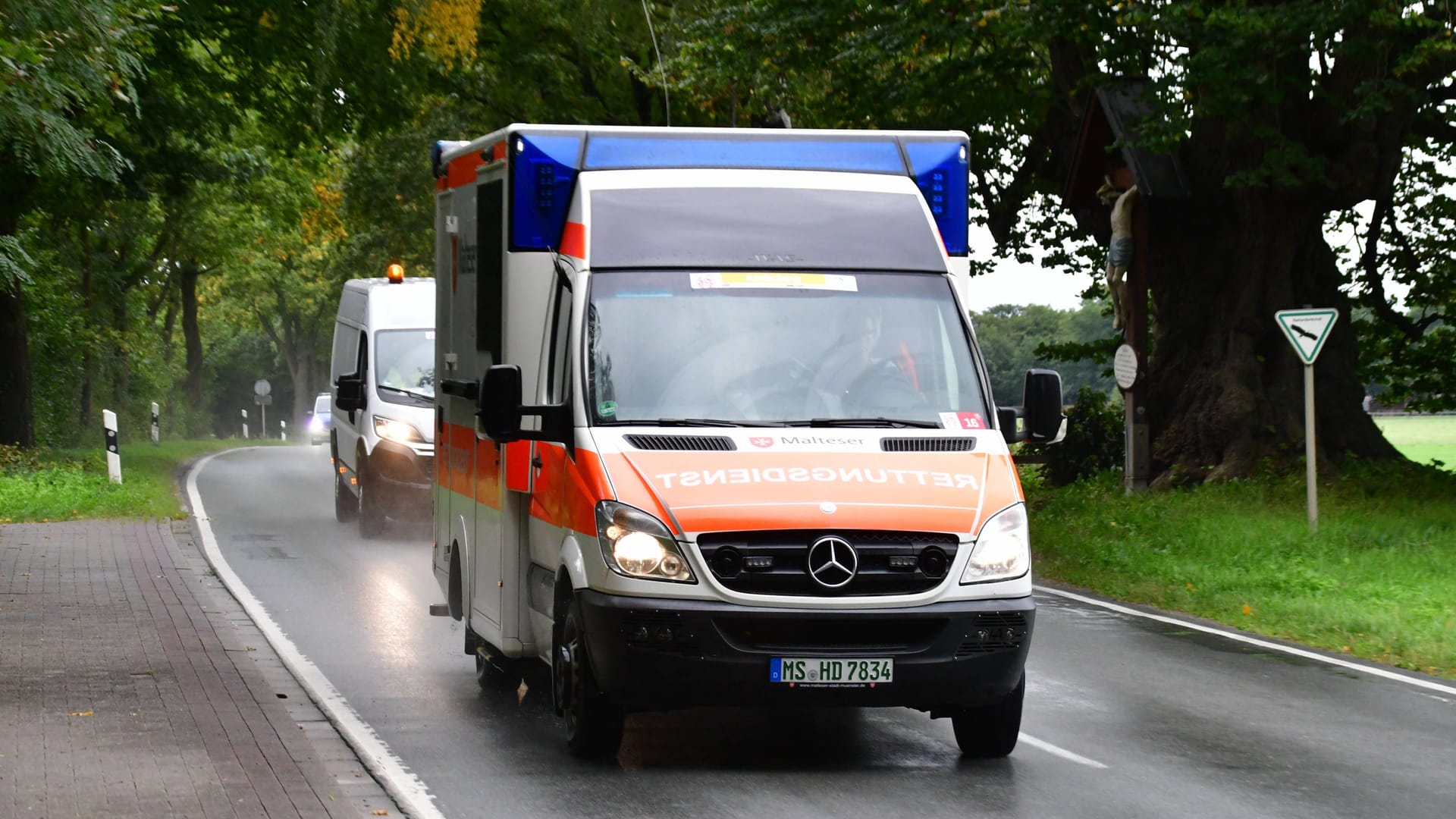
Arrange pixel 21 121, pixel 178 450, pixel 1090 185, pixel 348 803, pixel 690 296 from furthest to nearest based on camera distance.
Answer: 1. pixel 178 450
2. pixel 1090 185
3. pixel 21 121
4. pixel 690 296
5. pixel 348 803

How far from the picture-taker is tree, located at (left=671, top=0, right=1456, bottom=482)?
1944cm

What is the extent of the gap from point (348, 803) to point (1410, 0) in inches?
592

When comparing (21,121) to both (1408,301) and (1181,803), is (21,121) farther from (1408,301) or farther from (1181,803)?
(1408,301)

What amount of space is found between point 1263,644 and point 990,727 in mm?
4999

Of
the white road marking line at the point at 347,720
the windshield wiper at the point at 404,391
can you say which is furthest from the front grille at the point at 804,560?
the windshield wiper at the point at 404,391

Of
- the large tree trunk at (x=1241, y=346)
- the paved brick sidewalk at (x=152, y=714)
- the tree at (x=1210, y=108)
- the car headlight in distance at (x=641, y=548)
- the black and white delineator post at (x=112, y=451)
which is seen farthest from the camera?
the black and white delineator post at (x=112, y=451)

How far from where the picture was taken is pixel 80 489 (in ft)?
83.0

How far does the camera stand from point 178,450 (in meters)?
46.1

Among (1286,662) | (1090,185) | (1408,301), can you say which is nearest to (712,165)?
(1286,662)

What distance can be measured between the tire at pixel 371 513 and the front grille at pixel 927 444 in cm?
1281

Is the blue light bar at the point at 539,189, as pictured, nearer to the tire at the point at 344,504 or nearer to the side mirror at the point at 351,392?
the side mirror at the point at 351,392

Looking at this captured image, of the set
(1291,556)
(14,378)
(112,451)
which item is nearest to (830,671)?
(1291,556)

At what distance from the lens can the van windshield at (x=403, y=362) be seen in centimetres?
2084

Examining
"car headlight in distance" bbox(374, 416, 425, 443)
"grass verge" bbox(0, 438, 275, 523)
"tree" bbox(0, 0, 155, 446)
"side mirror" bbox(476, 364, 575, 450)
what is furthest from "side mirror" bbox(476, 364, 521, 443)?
"grass verge" bbox(0, 438, 275, 523)
